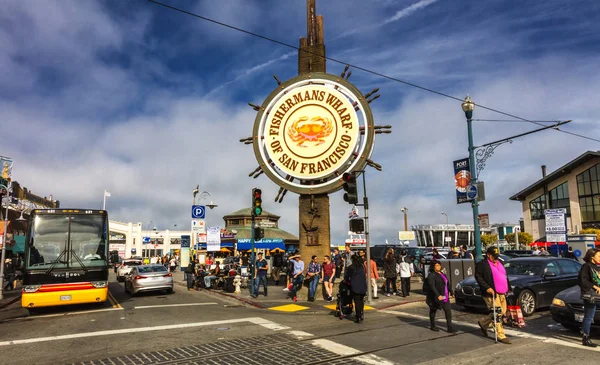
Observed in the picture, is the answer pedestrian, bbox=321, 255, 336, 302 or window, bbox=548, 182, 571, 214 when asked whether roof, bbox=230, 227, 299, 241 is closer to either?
pedestrian, bbox=321, 255, 336, 302

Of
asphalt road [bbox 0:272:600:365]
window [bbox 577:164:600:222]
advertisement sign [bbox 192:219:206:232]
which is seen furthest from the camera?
A: window [bbox 577:164:600:222]

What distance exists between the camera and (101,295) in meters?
13.5

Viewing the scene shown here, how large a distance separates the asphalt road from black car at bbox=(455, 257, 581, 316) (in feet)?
1.26

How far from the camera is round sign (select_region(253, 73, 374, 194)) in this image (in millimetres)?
16547

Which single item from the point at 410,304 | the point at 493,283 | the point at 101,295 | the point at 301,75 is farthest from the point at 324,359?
the point at 301,75

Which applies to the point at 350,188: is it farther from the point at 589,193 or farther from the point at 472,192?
the point at 589,193

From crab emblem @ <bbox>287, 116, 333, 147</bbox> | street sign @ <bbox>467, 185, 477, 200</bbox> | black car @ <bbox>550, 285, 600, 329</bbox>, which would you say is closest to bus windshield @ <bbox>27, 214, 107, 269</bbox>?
crab emblem @ <bbox>287, 116, 333, 147</bbox>

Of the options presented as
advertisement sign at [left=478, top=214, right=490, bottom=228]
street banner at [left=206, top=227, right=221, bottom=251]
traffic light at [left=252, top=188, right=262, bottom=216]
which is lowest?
street banner at [left=206, top=227, right=221, bottom=251]

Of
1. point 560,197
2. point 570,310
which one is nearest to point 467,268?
point 570,310

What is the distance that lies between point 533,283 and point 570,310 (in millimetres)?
2834

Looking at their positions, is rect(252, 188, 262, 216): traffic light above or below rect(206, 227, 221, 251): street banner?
above

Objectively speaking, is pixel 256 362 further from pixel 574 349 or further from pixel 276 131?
pixel 276 131

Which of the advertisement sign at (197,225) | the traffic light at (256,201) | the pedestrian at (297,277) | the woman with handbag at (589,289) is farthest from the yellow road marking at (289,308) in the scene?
the advertisement sign at (197,225)

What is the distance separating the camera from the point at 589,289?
7656 mm
